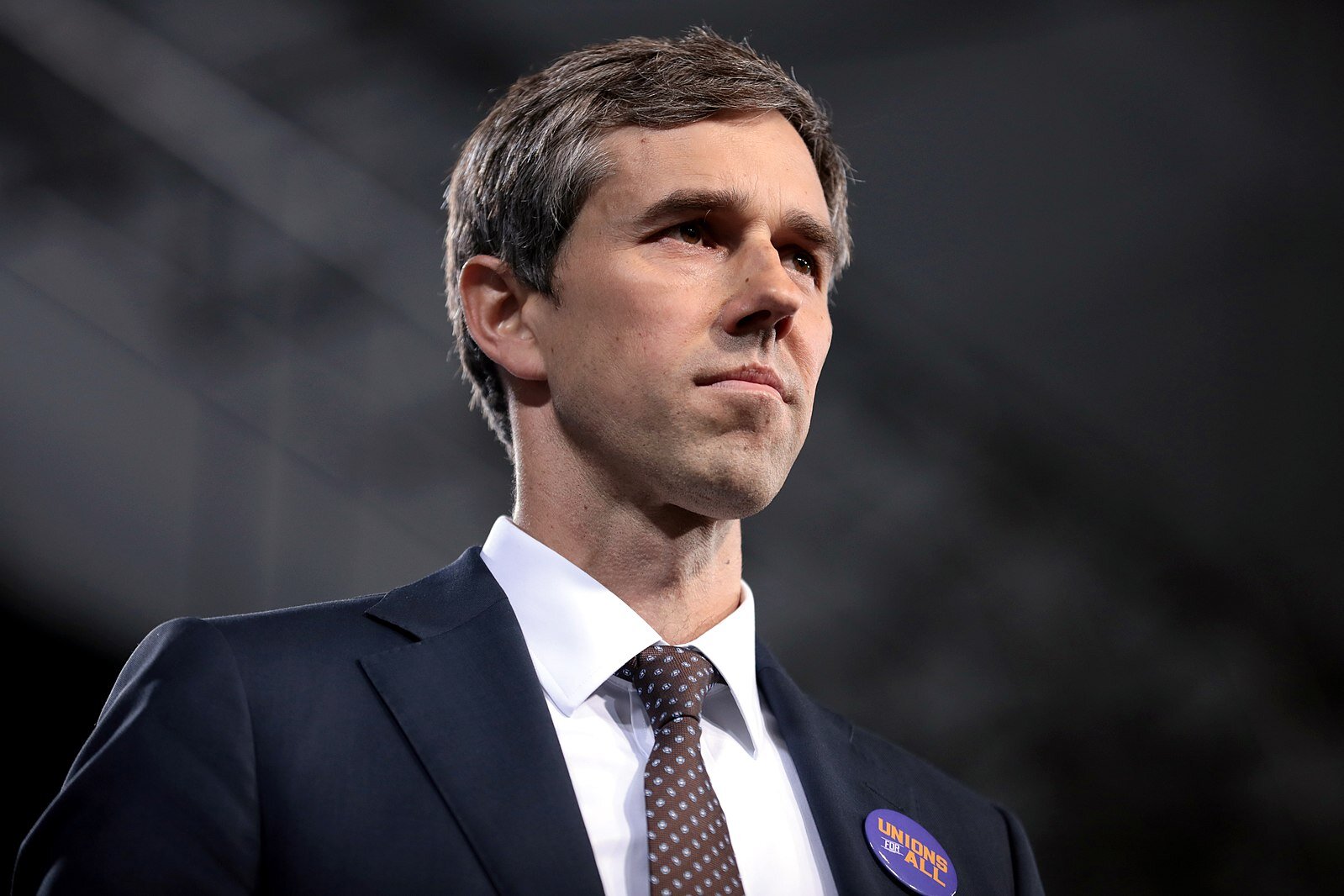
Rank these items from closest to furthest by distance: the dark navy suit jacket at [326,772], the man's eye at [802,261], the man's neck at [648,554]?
1. the dark navy suit jacket at [326,772]
2. the man's neck at [648,554]
3. the man's eye at [802,261]

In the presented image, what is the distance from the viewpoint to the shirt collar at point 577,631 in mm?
1540

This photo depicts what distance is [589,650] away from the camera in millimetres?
1550

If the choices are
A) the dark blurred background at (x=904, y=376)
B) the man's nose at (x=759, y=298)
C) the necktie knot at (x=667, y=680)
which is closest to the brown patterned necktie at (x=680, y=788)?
the necktie knot at (x=667, y=680)

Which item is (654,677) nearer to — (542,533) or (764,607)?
(542,533)

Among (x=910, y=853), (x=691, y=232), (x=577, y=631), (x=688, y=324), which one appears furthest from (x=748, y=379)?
(x=910, y=853)

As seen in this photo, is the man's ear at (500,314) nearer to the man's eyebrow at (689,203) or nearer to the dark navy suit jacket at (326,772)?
the man's eyebrow at (689,203)

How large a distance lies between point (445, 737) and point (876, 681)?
3089 millimetres

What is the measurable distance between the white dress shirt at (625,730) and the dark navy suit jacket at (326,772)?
0.06m

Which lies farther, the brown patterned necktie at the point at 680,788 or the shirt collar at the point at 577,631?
the shirt collar at the point at 577,631

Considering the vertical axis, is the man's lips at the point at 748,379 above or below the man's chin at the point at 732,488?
above

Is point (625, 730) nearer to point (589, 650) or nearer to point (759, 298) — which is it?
point (589, 650)

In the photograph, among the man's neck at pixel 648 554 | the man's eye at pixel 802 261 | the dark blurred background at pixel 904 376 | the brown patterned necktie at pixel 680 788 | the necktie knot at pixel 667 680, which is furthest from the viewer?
the dark blurred background at pixel 904 376

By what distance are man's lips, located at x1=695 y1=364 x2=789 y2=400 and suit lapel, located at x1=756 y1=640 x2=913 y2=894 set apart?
0.46 metres

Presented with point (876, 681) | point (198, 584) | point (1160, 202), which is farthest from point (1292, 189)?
point (198, 584)
